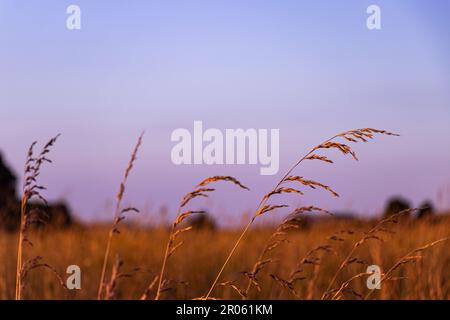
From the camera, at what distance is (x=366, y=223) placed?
385 inches

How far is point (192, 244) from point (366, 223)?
272cm

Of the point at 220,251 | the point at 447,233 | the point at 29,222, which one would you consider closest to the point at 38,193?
the point at 29,222

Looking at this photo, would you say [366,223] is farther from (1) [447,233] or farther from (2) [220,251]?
(1) [447,233]

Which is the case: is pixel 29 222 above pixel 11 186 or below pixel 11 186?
below

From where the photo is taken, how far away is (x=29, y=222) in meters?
2.92
